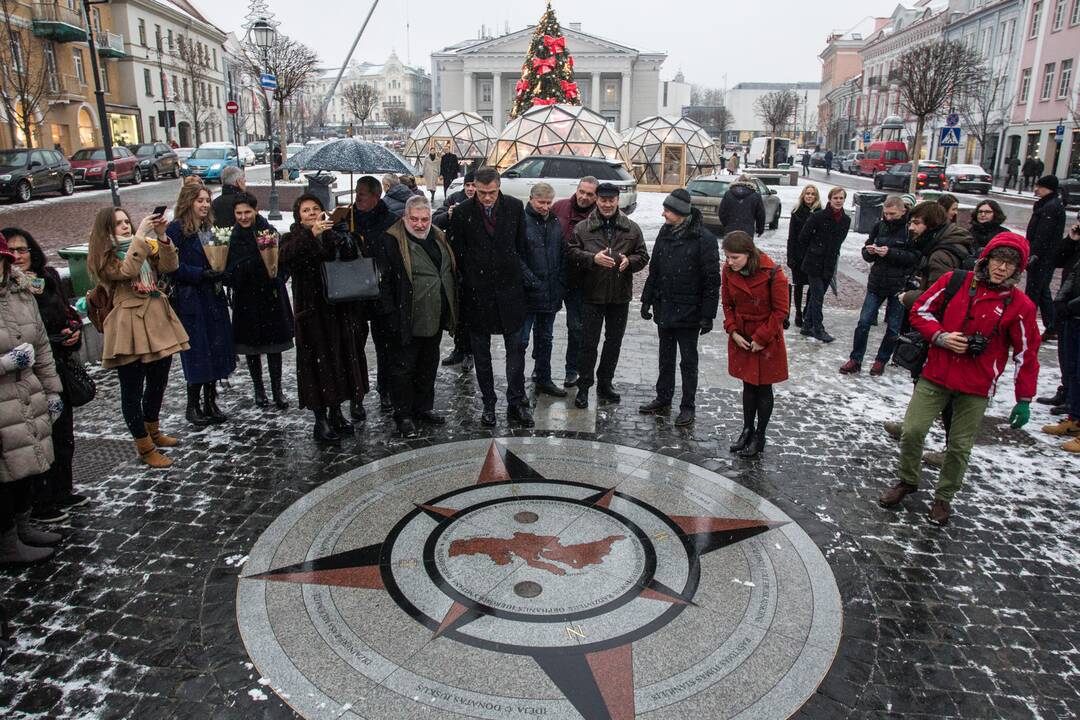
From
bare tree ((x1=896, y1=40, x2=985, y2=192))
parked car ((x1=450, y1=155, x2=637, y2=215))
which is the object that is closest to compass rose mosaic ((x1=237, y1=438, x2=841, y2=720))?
parked car ((x1=450, y1=155, x2=637, y2=215))

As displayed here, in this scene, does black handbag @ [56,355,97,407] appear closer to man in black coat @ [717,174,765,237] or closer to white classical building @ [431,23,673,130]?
man in black coat @ [717,174,765,237]

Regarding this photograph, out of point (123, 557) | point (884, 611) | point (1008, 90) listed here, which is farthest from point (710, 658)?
point (1008, 90)

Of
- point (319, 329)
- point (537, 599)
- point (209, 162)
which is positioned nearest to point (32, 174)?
point (209, 162)

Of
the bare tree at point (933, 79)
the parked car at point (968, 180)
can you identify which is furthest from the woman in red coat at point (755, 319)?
the parked car at point (968, 180)

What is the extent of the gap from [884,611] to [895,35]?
74.1m

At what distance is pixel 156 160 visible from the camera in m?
30.6

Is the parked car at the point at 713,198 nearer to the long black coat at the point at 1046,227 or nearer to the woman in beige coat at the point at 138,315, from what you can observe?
the long black coat at the point at 1046,227

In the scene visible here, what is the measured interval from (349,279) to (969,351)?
13.6ft

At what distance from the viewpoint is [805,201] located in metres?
9.10

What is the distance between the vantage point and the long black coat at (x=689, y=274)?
5.79 metres

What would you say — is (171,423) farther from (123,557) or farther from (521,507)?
(521,507)

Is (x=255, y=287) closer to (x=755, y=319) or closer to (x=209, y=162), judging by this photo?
(x=755, y=319)

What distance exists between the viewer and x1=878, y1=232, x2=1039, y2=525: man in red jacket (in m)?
4.32

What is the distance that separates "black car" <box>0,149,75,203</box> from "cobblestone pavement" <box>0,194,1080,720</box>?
763 inches
